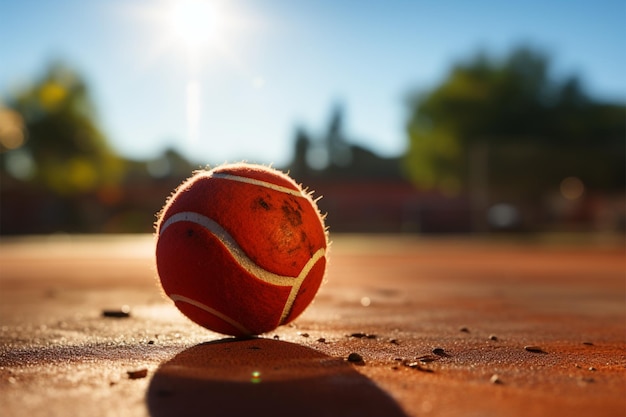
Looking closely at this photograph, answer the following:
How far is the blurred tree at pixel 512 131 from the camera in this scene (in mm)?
41938

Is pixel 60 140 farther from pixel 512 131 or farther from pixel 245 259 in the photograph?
pixel 245 259

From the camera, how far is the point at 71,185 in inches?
1845

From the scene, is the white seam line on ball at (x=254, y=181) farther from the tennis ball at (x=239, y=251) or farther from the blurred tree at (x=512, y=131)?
the blurred tree at (x=512, y=131)

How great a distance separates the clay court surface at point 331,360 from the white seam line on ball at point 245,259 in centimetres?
37

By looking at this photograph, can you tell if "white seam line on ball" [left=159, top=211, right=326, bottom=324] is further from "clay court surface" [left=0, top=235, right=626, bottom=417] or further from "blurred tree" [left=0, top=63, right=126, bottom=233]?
"blurred tree" [left=0, top=63, right=126, bottom=233]

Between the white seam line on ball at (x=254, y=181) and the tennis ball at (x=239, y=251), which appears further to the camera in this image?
the white seam line on ball at (x=254, y=181)

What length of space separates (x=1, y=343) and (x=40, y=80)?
46.8 metres

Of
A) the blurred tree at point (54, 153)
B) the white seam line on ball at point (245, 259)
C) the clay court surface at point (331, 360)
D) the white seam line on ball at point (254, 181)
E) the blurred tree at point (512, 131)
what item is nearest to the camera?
the clay court surface at point (331, 360)

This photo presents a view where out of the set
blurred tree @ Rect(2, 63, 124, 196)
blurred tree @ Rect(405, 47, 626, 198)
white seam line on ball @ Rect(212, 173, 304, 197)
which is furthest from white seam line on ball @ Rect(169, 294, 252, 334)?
blurred tree @ Rect(2, 63, 124, 196)

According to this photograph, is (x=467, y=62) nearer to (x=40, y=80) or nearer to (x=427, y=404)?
(x=40, y=80)

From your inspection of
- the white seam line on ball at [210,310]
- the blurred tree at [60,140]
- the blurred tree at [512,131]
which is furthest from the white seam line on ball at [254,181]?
the blurred tree at [60,140]

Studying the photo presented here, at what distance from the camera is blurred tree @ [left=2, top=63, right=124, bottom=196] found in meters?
46.7

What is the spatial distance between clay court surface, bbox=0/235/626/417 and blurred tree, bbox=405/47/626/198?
1393 inches

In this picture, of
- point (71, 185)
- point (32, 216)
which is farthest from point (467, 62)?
point (32, 216)
